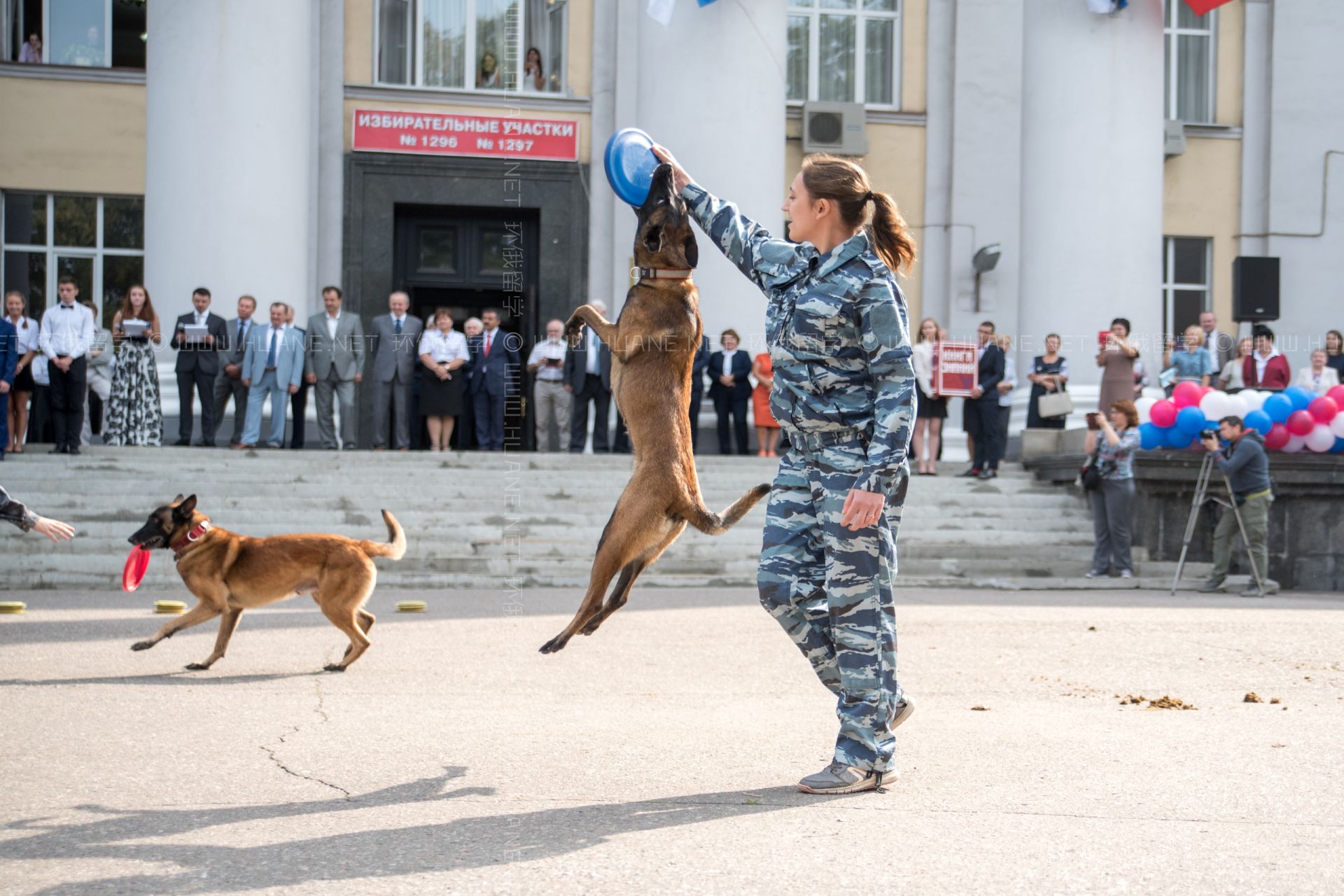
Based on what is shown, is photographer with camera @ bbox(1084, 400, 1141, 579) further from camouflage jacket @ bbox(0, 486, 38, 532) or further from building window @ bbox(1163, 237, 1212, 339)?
camouflage jacket @ bbox(0, 486, 38, 532)

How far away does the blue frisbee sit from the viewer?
15.6ft

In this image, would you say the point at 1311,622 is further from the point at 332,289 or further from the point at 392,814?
the point at 332,289

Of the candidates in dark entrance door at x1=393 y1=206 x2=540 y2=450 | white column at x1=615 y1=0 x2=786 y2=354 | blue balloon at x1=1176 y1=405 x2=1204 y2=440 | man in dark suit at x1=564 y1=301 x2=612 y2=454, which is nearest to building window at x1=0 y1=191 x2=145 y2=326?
dark entrance door at x1=393 y1=206 x2=540 y2=450

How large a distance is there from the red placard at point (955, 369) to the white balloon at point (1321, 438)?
12.5ft

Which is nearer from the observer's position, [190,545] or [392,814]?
[392,814]

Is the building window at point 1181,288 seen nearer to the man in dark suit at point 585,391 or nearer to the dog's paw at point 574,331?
the man in dark suit at point 585,391

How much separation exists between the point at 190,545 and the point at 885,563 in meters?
4.73

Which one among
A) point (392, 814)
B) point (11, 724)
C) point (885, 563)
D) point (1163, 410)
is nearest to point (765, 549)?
point (885, 563)

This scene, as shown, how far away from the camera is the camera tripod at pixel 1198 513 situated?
14.9 metres

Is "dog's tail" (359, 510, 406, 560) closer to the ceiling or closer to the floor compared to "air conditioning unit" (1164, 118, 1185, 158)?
closer to the floor

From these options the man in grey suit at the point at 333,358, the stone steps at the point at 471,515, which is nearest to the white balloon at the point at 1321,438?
the stone steps at the point at 471,515

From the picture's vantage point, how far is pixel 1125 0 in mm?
21594

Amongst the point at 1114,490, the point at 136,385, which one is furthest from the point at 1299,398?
the point at 136,385

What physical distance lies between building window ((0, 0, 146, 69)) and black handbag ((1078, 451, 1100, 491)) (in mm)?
15562
